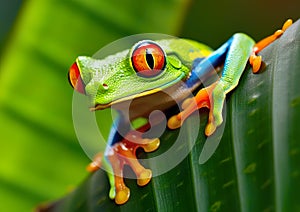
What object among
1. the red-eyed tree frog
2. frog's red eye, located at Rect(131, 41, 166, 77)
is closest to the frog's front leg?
the red-eyed tree frog

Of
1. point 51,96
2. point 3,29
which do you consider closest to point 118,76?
point 51,96

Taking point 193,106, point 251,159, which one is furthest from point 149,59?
point 251,159

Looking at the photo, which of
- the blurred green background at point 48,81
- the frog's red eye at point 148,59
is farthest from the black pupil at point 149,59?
the blurred green background at point 48,81

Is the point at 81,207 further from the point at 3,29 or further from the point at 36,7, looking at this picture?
the point at 3,29

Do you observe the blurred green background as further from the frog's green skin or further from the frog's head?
the frog's head

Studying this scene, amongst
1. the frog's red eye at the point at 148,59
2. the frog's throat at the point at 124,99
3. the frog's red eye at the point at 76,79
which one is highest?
the frog's red eye at the point at 148,59

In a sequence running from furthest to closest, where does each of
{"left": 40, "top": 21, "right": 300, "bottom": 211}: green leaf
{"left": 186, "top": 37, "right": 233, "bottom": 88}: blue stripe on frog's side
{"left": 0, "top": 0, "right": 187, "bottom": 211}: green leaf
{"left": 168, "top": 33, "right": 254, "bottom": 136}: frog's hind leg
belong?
{"left": 0, "top": 0, "right": 187, "bottom": 211}: green leaf < {"left": 186, "top": 37, "right": 233, "bottom": 88}: blue stripe on frog's side < {"left": 168, "top": 33, "right": 254, "bottom": 136}: frog's hind leg < {"left": 40, "top": 21, "right": 300, "bottom": 211}: green leaf

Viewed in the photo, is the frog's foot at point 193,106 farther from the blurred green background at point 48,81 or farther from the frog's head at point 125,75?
the blurred green background at point 48,81
